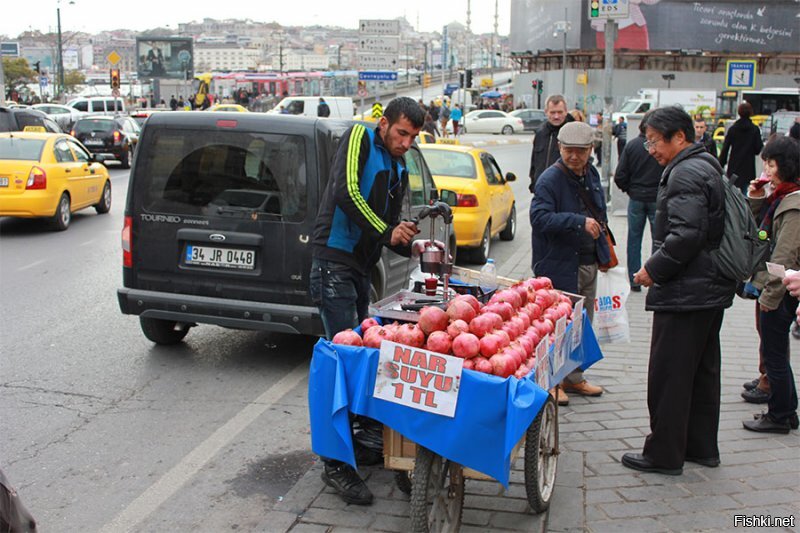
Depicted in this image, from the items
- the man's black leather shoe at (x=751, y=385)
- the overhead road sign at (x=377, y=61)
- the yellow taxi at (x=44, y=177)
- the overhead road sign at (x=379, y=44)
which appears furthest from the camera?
the overhead road sign at (x=379, y=44)

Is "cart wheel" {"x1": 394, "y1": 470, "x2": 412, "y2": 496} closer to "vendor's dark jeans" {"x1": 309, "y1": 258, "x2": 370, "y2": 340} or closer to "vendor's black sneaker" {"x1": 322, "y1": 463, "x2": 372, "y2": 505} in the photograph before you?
"vendor's black sneaker" {"x1": 322, "y1": 463, "x2": 372, "y2": 505}

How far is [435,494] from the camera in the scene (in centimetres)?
404

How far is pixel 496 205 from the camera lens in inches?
523

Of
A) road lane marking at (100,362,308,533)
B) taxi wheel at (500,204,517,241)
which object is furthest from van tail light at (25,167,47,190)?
road lane marking at (100,362,308,533)

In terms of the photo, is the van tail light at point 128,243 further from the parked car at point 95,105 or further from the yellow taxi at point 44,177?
the parked car at point 95,105

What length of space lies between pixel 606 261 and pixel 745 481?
6.43ft

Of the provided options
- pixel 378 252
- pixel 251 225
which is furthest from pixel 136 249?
pixel 378 252

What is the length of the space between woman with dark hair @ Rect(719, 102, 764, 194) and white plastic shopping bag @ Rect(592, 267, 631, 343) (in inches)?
320

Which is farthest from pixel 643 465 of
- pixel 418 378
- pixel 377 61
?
pixel 377 61

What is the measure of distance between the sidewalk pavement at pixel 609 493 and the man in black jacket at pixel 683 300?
0.18 meters

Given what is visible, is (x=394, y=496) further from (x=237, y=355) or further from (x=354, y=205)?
(x=237, y=355)

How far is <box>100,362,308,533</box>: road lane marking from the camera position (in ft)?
14.8

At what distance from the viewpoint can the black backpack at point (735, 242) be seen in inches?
184

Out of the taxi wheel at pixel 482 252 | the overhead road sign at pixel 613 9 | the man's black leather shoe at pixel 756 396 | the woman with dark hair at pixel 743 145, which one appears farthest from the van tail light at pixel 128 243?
the overhead road sign at pixel 613 9
